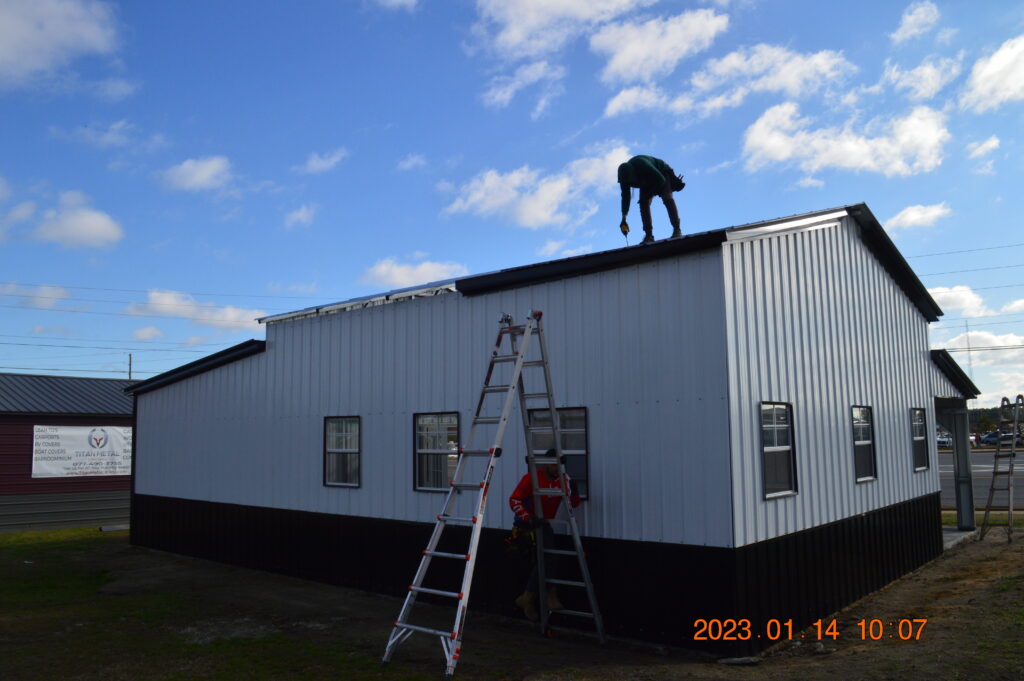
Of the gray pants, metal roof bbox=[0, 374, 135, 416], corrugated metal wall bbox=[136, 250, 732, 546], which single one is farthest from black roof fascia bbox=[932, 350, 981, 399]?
metal roof bbox=[0, 374, 135, 416]

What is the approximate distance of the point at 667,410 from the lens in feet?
29.2

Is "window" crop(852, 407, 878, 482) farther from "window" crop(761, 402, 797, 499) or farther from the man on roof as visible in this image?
the man on roof

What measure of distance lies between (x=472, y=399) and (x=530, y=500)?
2077mm

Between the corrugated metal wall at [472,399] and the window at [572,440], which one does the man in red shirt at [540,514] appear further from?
the corrugated metal wall at [472,399]

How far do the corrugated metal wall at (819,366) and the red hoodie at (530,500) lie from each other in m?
2.16

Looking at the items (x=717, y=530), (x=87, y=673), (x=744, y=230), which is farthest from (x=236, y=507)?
(x=744, y=230)

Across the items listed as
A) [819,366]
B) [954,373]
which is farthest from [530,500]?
[954,373]

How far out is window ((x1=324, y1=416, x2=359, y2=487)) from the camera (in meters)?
12.6

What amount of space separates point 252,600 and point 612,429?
624 centimetres

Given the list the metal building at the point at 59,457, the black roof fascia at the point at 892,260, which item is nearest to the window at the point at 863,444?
the black roof fascia at the point at 892,260

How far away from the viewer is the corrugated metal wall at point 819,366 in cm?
873

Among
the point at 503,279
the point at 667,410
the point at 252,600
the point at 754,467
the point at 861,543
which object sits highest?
the point at 503,279

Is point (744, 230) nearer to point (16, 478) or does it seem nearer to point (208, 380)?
point (208, 380)
